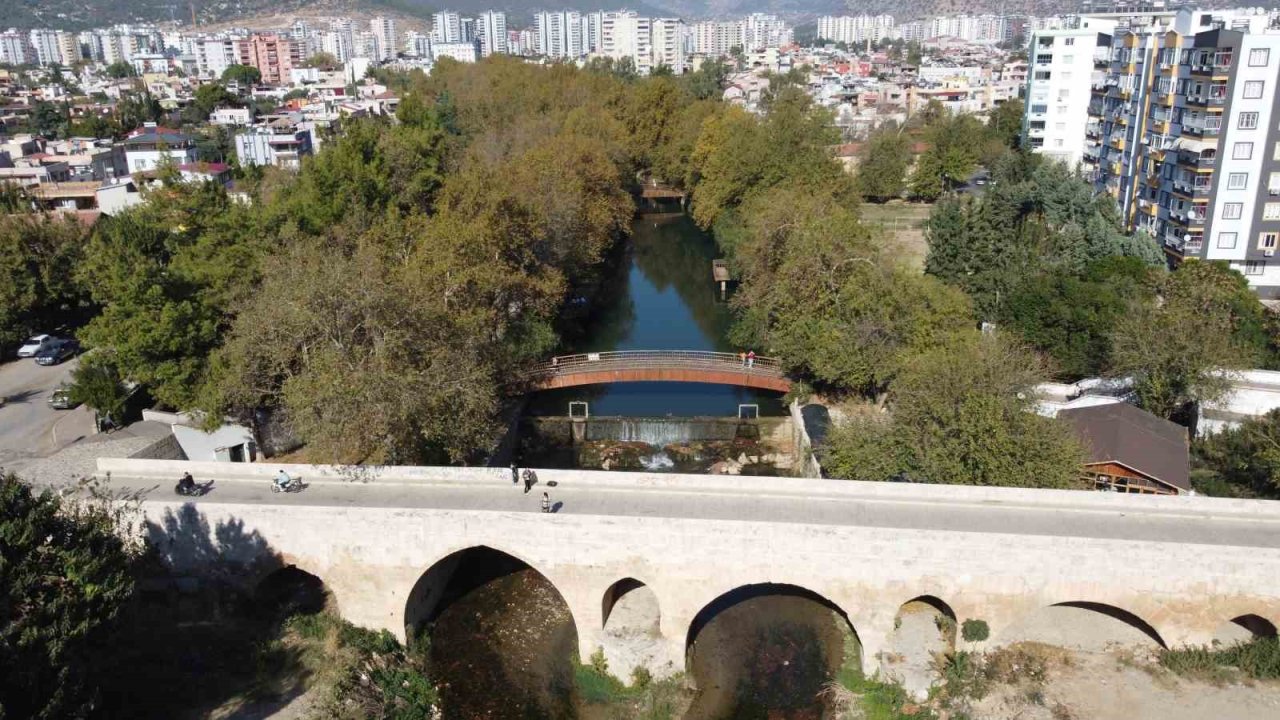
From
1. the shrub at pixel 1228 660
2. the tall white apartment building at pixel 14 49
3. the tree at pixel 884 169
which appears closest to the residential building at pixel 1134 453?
the shrub at pixel 1228 660

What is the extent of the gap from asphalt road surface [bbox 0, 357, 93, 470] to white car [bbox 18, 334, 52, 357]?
356 millimetres

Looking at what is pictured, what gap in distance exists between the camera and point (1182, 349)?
28062 millimetres

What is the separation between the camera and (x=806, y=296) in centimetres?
3344

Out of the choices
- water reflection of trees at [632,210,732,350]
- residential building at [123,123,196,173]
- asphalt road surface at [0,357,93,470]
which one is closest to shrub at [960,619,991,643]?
water reflection of trees at [632,210,732,350]

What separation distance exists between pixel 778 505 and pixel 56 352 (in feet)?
104

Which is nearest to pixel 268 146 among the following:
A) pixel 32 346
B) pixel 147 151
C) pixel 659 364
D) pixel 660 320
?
pixel 147 151

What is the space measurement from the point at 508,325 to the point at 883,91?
356 ft

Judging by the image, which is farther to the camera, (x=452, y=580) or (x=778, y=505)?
(x=452, y=580)

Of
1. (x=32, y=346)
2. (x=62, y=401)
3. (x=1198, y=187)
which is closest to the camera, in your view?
(x=62, y=401)

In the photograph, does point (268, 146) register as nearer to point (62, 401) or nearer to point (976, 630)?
point (62, 401)

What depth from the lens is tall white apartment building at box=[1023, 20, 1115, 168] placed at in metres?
61.2

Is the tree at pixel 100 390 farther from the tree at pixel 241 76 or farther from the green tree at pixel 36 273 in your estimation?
the tree at pixel 241 76

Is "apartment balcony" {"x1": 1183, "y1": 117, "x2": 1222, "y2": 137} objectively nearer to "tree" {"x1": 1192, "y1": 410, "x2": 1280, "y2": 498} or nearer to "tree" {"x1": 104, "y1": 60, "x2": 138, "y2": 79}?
"tree" {"x1": 1192, "y1": 410, "x2": 1280, "y2": 498}

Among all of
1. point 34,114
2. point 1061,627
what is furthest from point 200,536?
point 34,114
